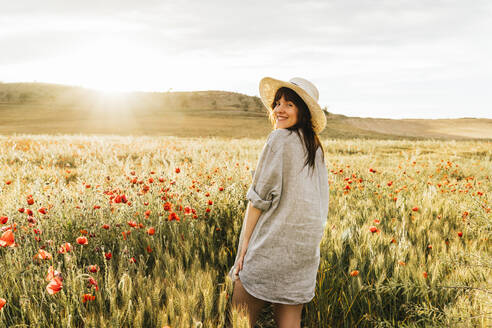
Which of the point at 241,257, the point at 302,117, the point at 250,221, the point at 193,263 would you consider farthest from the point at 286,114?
the point at 193,263

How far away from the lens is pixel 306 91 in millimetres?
2008

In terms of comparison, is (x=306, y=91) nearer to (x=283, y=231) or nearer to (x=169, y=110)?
(x=283, y=231)

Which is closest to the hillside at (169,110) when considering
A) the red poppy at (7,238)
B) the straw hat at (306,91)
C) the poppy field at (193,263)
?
the poppy field at (193,263)

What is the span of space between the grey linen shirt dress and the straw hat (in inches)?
11.3

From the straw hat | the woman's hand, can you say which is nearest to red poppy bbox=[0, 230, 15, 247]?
the woman's hand

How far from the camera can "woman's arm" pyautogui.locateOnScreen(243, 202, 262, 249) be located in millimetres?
1937

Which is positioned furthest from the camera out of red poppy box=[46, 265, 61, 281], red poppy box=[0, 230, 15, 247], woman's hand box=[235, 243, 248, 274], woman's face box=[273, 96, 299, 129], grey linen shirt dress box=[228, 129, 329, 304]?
woman's face box=[273, 96, 299, 129]

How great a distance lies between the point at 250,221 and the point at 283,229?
0.74ft

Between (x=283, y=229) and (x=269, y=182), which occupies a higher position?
(x=269, y=182)

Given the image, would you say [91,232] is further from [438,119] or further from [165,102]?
[438,119]

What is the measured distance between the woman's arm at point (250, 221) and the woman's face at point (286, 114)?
0.61 m

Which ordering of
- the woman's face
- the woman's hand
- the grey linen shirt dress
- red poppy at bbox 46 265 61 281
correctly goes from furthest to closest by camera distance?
the woman's face
the woman's hand
the grey linen shirt dress
red poppy at bbox 46 265 61 281

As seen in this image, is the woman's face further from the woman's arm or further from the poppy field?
the poppy field

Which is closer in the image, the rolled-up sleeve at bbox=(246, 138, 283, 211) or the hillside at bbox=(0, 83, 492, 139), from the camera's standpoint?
the rolled-up sleeve at bbox=(246, 138, 283, 211)
